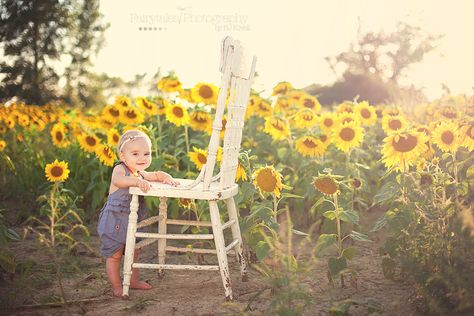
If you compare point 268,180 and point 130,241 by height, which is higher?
point 268,180

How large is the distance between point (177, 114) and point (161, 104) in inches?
19.4

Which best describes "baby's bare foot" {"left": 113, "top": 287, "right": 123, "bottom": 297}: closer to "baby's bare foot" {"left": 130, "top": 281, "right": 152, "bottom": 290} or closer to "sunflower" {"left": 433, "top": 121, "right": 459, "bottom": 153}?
"baby's bare foot" {"left": 130, "top": 281, "right": 152, "bottom": 290}

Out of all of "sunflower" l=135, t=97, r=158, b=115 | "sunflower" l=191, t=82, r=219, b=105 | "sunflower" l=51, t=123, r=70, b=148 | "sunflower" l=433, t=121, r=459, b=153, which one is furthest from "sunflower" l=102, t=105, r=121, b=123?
"sunflower" l=433, t=121, r=459, b=153

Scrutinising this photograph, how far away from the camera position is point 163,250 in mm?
3619

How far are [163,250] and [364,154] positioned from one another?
1.98m

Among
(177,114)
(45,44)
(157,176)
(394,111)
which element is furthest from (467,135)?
(45,44)

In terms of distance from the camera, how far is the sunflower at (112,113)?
16.0ft

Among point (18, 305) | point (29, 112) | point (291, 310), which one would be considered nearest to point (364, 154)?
point (291, 310)

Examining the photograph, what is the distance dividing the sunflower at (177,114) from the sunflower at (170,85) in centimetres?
36

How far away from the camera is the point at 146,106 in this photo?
4906mm

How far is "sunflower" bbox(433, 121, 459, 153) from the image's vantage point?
368cm

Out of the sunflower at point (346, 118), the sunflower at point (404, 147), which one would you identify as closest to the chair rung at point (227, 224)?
the sunflower at point (404, 147)

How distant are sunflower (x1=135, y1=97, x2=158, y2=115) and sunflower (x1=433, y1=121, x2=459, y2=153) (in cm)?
211

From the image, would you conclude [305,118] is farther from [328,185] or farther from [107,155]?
[328,185]
